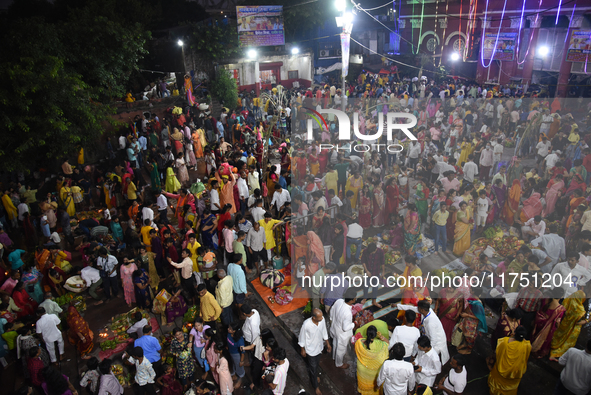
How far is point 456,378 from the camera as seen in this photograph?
14.2 ft

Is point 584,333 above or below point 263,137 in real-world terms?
below

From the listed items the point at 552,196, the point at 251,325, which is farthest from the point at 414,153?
the point at 251,325

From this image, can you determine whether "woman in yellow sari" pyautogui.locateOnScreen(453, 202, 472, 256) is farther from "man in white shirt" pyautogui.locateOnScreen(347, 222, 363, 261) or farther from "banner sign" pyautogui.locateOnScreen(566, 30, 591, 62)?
"banner sign" pyautogui.locateOnScreen(566, 30, 591, 62)

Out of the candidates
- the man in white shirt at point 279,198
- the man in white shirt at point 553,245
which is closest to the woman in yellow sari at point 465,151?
the man in white shirt at point 553,245

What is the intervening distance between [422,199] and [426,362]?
4360mm

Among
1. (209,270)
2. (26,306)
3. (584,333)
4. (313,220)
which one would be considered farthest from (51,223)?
(584,333)

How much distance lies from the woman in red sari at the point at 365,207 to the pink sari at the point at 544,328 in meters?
4.05

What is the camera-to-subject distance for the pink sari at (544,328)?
197 inches

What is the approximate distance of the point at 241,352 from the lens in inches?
206

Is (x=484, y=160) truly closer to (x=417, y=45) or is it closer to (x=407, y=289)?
(x=407, y=289)

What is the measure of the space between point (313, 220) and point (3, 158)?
25.8ft

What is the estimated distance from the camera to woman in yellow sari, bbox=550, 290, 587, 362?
4973 mm

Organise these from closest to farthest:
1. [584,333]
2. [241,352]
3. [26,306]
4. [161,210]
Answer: [241,352], [584,333], [26,306], [161,210]

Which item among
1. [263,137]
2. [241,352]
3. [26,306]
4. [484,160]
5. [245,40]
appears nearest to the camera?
[241,352]
